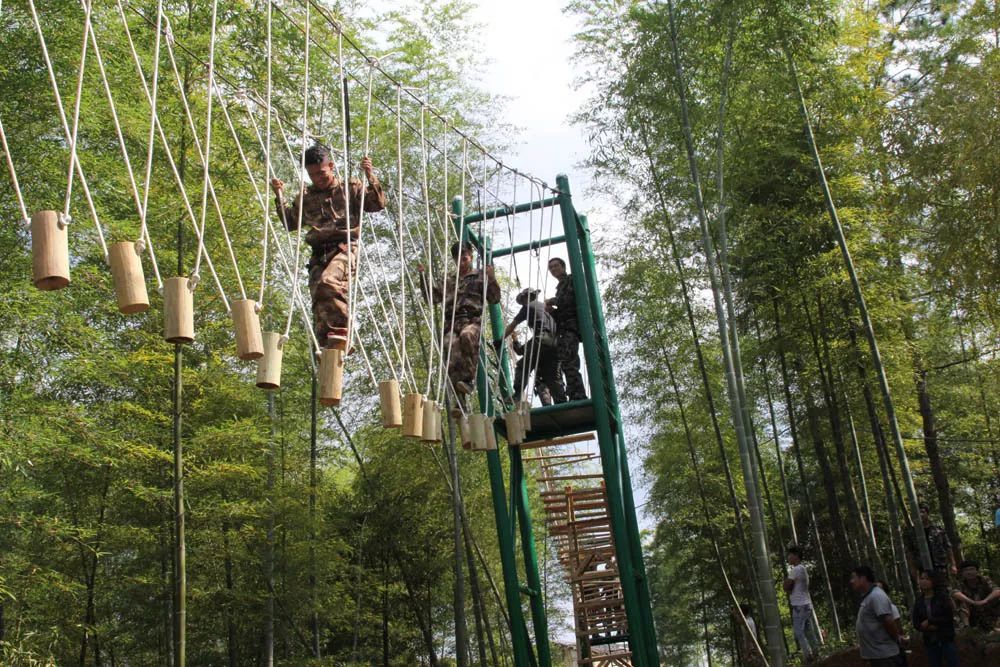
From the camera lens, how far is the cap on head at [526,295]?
19.3ft

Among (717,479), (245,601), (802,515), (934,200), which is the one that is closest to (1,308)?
(245,601)

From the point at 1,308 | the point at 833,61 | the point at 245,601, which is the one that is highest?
the point at 833,61

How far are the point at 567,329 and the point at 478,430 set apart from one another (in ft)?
6.72

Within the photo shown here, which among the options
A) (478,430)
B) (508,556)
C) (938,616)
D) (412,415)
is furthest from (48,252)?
(938,616)

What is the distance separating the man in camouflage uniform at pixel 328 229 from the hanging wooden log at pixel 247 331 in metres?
0.99

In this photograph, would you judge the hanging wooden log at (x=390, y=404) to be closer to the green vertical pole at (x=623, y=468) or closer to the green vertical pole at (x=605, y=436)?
the green vertical pole at (x=605, y=436)

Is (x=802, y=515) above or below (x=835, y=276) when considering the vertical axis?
below

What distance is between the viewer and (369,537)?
10.9 meters

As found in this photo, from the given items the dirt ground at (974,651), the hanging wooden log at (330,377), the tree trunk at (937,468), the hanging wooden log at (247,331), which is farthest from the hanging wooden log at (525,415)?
the tree trunk at (937,468)

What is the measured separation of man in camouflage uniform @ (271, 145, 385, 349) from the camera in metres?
3.72

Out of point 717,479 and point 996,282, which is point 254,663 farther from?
point 996,282

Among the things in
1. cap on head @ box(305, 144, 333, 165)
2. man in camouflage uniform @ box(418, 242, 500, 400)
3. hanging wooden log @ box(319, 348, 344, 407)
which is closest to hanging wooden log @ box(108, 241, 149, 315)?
hanging wooden log @ box(319, 348, 344, 407)

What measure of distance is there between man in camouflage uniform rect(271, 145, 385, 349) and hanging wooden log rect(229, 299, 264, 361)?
3.23 ft

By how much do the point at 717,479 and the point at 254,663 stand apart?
6.28 metres
